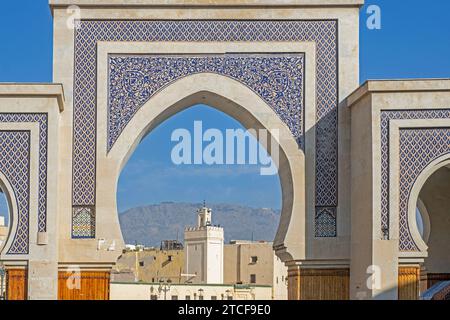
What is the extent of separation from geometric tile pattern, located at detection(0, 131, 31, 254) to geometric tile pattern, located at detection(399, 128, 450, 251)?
13.3 feet

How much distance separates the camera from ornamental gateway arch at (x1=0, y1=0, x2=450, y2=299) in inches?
481

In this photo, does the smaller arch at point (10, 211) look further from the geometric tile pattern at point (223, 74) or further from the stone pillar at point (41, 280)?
the geometric tile pattern at point (223, 74)

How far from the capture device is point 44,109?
1228 cm

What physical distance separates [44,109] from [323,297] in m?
3.81

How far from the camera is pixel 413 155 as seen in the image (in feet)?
39.9

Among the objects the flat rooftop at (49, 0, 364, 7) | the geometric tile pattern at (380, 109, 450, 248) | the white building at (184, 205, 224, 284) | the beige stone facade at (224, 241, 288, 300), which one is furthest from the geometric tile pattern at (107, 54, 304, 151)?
the white building at (184, 205, 224, 284)

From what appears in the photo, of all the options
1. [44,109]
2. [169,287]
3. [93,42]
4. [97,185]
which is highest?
[93,42]

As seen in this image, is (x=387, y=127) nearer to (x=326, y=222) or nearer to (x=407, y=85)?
(x=407, y=85)

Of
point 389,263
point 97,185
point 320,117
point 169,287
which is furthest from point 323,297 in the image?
point 169,287

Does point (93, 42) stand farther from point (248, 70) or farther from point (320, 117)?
point (320, 117)

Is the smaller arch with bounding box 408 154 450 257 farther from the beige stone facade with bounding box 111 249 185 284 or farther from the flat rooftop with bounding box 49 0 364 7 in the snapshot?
the beige stone facade with bounding box 111 249 185 284

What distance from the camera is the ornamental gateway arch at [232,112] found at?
12.2 meters

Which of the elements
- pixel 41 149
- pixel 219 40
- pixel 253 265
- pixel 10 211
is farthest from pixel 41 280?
pixel 253 265

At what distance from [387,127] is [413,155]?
1.35 feet
